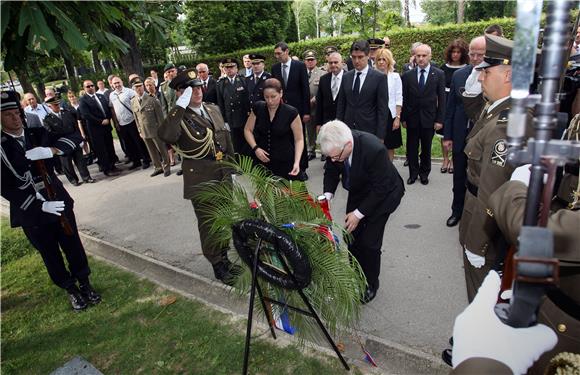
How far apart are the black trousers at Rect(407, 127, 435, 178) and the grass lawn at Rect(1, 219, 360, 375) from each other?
3956 mm

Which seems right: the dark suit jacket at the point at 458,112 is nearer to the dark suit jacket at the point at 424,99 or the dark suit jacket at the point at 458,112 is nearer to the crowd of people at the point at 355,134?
the crowd of people at the point at 355,134

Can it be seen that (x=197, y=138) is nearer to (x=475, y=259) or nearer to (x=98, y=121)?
(x=475, y=259)

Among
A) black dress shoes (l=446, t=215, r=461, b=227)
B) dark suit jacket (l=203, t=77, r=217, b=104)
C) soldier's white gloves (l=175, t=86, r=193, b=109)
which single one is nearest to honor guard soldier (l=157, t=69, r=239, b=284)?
soldier's white gloves (l=175, t=86, r=193, b=109)

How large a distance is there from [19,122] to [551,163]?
4194 mm

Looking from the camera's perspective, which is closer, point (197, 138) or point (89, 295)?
point (197, 138)

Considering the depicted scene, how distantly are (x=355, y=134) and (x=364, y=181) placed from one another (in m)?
0.39

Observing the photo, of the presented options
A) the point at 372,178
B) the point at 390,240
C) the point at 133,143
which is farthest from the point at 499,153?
the point at 133,143

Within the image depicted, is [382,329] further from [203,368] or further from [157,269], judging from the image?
[157,269]

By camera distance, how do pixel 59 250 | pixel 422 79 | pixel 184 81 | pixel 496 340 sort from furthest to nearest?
pixel 422 79
pixel 59 250
pixel 184 81
pixel 496 340

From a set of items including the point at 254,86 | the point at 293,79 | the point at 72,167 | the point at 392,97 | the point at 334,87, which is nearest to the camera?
the point at 392,97

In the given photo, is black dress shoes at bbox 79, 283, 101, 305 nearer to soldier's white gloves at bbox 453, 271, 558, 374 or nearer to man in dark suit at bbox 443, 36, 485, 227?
soldier's white gloves at bbox 453, 271, 558, 374

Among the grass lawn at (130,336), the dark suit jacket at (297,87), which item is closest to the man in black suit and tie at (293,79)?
the dark suit jacket at (297,87)

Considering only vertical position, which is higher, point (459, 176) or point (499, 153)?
point (499, 153)

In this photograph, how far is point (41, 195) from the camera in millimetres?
3604
